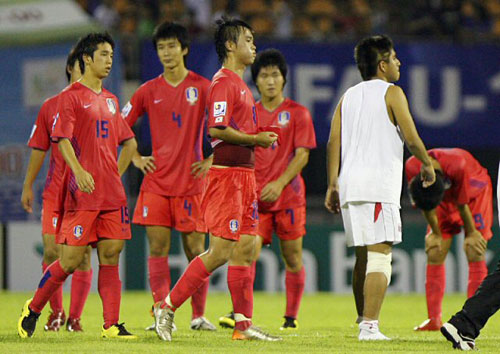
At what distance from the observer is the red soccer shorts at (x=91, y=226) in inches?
279

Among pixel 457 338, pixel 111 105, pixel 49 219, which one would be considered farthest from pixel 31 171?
pixel 457 338

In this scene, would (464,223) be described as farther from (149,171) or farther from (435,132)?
(435,132)

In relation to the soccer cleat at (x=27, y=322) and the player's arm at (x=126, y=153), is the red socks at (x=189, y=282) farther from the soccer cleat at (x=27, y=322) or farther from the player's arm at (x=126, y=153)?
the player's arm at (x=126, y=153)

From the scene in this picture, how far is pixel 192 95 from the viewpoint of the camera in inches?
333

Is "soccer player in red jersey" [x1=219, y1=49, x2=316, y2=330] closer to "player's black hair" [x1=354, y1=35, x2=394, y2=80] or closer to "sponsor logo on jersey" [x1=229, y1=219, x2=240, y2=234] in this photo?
"player's black hair" [x1=354, y1=35, x2=394, y2=80]

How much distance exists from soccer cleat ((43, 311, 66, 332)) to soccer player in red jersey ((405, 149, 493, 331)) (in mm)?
2826

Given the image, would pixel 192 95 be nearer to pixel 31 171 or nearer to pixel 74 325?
pixel 31 171

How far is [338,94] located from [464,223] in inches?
211

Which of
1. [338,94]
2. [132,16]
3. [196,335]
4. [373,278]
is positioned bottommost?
[196,335]

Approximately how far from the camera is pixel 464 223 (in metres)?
8.41

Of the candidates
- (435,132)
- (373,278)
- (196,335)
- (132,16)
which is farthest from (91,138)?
(132,16)

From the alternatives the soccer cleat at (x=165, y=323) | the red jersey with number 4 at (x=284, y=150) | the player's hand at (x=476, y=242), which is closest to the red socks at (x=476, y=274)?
the player's hand at (x=476, y=242)

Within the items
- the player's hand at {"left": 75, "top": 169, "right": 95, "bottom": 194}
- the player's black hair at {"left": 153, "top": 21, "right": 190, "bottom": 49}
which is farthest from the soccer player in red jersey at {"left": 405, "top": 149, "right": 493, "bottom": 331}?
the player's hand at {"left": 75, "top": 169, "right": 95, "bottom": 194}

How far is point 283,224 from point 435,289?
137 centimetres
